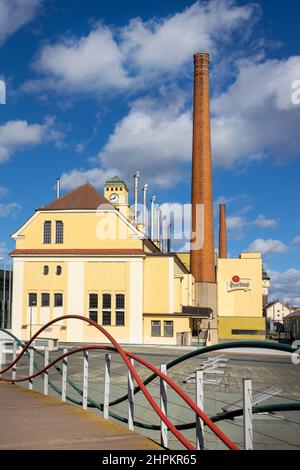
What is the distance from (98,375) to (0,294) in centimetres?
3060

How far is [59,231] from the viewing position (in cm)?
4231

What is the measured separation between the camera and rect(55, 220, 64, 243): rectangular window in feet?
138

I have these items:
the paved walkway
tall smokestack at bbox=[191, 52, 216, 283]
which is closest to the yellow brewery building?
tall smokestack at bbox=[191, 52, 216, 283]

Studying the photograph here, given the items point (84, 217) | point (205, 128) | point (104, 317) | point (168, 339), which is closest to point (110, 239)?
point (84, 217)

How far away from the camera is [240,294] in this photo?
69.2 meters

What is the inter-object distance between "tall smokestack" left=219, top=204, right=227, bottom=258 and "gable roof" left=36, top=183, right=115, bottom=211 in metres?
36.4

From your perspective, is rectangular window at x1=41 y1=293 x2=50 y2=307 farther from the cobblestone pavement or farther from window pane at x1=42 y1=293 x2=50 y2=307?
the cobblestone pavement

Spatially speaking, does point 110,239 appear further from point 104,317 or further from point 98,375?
point 98,375

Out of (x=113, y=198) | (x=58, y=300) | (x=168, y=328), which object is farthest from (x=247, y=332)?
(x=113, y=198)

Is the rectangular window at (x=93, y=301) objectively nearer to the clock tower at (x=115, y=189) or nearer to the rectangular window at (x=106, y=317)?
the rectangular window at (x=106, y=317)

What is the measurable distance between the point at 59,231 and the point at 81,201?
2.89 metres

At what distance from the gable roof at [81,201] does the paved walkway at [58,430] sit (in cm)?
3285

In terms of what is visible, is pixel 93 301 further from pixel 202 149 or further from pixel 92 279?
pixel 202 149

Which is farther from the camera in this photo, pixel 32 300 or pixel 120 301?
pixel 32 300
